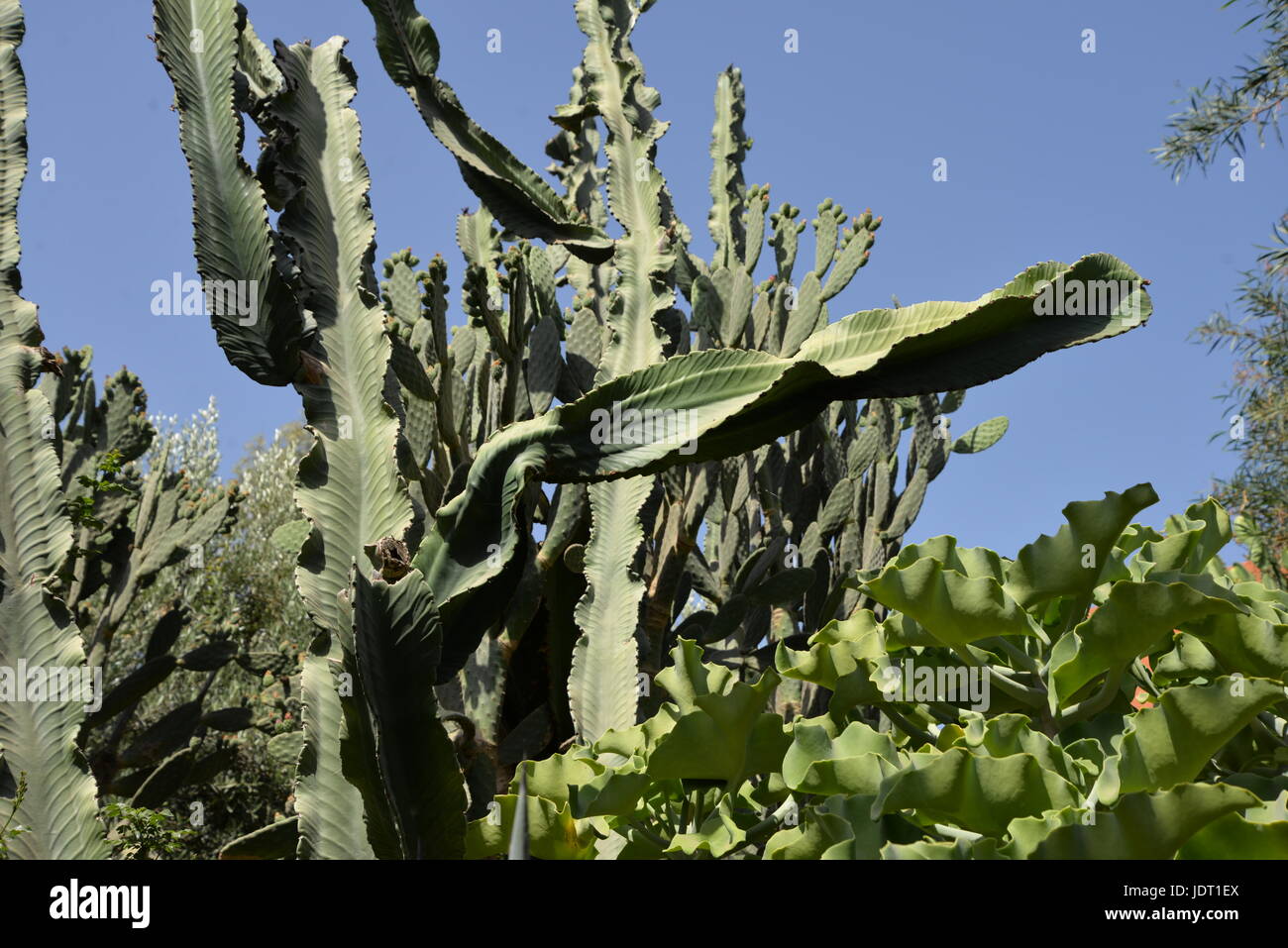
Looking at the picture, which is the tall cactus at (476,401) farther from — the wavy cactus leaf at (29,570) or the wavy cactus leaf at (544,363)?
the wavy cactus leaf at (29,570)

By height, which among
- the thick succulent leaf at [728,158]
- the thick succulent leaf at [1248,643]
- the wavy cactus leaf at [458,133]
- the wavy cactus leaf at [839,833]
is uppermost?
the thick succulent leaf at [728,158]

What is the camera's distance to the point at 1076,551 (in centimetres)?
136

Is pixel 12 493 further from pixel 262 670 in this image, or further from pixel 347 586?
pixel 262 670

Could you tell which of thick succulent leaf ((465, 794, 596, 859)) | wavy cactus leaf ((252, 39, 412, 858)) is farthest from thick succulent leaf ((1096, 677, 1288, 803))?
wavy cactus leaf ((252, 39, 412, 858))

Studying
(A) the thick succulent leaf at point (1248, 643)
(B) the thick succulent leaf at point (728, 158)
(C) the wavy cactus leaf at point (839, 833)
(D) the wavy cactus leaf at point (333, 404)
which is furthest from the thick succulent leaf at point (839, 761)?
(B) the thick succulent leaf at point (728, 158)

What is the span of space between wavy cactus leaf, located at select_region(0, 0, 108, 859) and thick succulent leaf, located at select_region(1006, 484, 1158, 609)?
1.70 meters

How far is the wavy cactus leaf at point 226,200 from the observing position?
6.30ft

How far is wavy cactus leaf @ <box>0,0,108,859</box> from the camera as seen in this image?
2.04 meters

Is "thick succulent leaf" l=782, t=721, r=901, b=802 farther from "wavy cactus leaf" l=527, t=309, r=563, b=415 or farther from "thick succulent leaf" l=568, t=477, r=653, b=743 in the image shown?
"wavy cactus leaf" l=527, t=309, r=563, b=415

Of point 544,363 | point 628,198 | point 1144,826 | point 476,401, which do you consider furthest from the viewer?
point 476,401

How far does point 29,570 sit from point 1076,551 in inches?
78.9

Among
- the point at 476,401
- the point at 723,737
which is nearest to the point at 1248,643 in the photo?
the point at 723,737

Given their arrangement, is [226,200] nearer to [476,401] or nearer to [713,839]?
[713,839]
